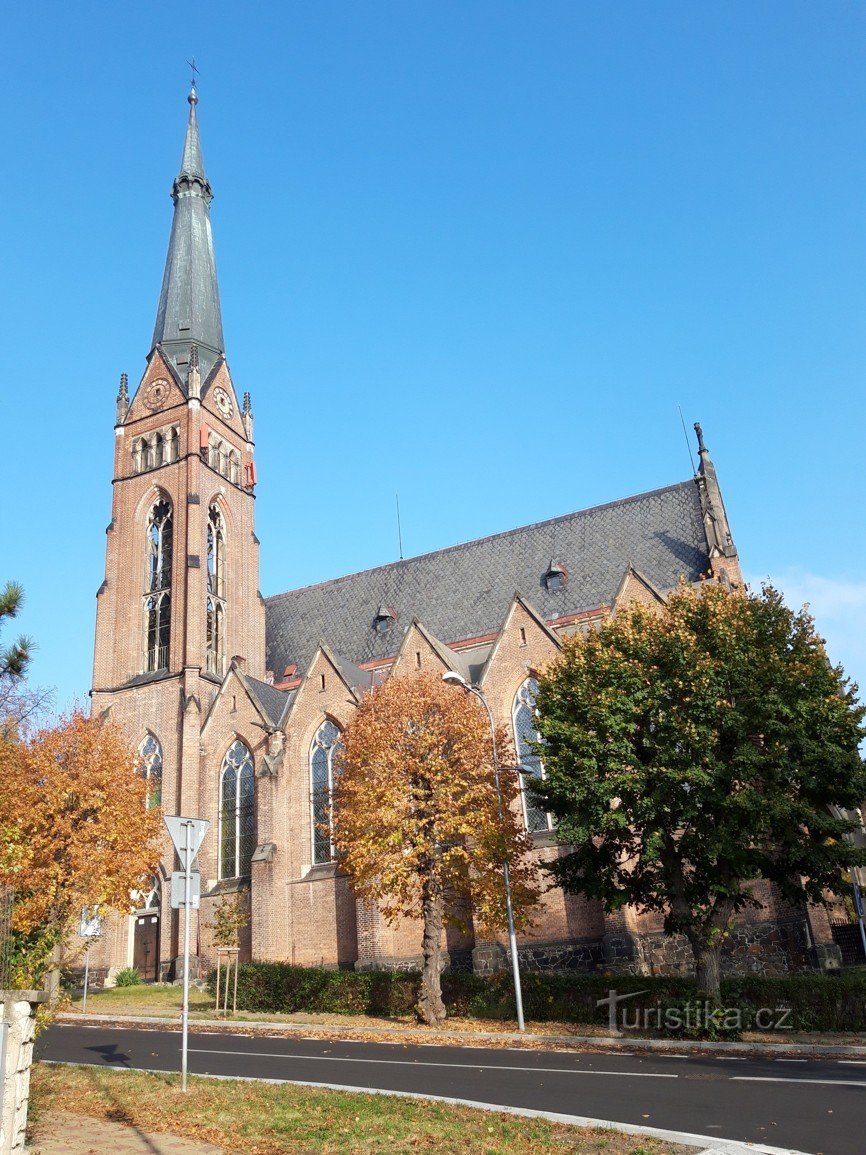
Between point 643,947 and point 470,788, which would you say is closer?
point 470,788

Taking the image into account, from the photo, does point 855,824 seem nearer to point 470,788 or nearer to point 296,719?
point 470,788

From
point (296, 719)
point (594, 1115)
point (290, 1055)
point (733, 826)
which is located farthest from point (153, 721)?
point (594, 1115)

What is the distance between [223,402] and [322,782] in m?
22.2

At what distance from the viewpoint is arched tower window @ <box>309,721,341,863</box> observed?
3616 centimetres

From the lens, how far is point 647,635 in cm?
2327

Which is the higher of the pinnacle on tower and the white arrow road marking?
the pinnacle on tower

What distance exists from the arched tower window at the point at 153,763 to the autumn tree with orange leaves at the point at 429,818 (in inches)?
641

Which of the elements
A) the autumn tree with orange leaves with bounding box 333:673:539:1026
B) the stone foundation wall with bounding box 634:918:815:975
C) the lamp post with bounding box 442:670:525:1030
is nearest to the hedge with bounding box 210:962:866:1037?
the lamp post with bounding box 442:670:525:1030

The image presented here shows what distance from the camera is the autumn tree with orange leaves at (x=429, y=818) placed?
24094mm

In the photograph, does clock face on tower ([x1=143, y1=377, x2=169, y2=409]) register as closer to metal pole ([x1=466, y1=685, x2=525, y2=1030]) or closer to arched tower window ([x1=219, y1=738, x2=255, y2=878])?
arched tower window ([x1=219, y1=738, x2=255, y2=878])

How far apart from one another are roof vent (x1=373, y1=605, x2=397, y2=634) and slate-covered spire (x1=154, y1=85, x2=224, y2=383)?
15764 mm

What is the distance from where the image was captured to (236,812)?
38469 millimetres

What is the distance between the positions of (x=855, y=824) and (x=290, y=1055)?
13.2m

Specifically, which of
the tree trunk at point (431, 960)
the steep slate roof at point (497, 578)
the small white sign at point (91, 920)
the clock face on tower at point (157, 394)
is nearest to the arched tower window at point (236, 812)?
the small white sign at point (91, 920)
